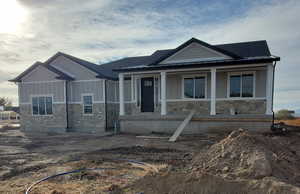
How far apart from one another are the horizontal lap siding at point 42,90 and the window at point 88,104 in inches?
63.0

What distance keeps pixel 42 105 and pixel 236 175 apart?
14453 mm

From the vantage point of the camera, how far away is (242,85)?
10.8 metres

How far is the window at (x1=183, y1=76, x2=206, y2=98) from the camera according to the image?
1146cm

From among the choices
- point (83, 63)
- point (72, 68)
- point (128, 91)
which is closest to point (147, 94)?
point (128, 91)

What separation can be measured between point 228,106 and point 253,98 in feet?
4.48

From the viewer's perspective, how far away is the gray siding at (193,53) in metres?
11.2

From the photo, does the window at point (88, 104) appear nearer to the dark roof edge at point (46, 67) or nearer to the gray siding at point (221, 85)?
the dark roof edge at point (46, 67)

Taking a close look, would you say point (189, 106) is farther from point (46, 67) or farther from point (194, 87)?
point (46, 67)

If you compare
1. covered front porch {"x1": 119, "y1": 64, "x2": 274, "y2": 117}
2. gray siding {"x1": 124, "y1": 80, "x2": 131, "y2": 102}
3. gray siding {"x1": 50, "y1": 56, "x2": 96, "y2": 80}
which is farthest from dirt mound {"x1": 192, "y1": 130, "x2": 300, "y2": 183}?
gray siding {"x1": 50, "y1": 56, "x2": 96, "y2": 80}

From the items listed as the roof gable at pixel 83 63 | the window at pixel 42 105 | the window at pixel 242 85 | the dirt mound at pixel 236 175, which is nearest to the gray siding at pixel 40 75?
the roof gable at pixel 83 63

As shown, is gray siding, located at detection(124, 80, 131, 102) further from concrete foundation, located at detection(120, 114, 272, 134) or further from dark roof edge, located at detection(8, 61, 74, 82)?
dark roof edge, located at detection(8, 61, 74, 82)

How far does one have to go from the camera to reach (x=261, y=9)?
996 centimetres

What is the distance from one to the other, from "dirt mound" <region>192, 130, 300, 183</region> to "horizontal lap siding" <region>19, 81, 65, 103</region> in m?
12.2

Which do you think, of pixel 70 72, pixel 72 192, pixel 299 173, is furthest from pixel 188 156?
pixel 70 72
